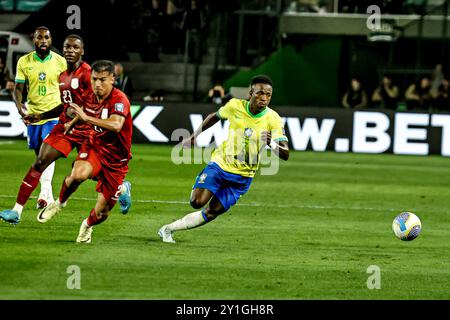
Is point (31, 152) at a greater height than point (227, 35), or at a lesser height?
lesser

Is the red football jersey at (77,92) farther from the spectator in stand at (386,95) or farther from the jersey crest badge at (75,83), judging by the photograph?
the spectator in stand at (386,95)

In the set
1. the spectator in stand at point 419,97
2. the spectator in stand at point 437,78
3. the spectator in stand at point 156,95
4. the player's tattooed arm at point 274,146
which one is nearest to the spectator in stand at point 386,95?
the spectator in stand at point 419,97

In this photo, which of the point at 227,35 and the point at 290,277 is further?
the point at 227,35

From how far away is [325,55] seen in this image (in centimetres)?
3466

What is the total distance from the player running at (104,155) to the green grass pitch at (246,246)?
444 mm

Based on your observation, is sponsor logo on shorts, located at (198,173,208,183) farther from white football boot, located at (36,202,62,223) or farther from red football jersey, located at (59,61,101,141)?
red football jersey, located at (59,61,101,141)

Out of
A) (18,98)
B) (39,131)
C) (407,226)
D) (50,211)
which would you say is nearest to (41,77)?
(18,98)

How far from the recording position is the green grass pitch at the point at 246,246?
33.0ft

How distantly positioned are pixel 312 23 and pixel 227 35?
4.93 meters

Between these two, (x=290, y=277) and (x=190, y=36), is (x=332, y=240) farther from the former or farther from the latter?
(x=190, y=36)

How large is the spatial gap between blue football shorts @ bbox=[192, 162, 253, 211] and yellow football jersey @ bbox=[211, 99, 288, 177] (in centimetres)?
6

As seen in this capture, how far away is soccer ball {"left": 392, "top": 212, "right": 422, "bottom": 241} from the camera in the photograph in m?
13.0
